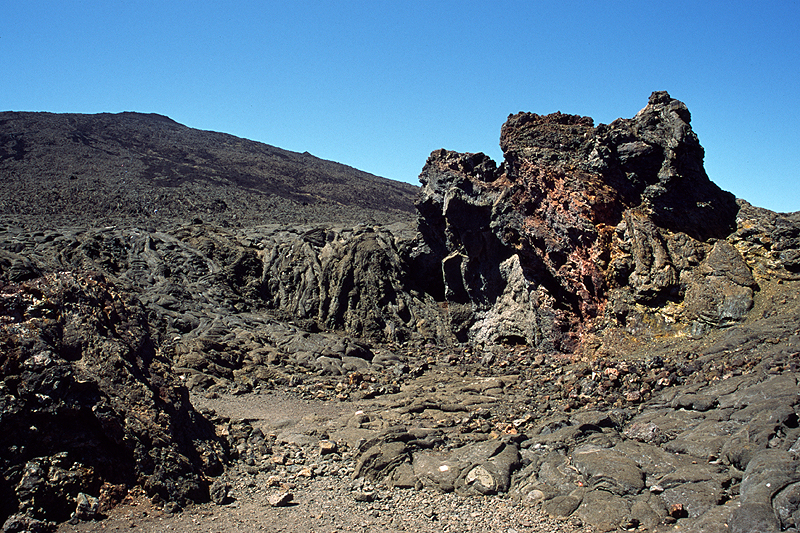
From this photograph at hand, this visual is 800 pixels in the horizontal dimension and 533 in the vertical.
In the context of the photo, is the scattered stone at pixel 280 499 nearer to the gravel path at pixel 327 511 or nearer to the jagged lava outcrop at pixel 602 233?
the gravel path at pixel 327 511

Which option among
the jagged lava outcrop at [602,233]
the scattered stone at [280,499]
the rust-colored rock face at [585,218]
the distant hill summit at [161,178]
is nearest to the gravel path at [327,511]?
the scattered stone at [280,499]

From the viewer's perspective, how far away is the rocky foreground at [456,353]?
17.8ft

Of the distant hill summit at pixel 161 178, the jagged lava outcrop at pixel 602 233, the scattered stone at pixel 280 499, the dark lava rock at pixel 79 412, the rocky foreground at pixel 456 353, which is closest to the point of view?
the dark lava rock at pixel 79 412

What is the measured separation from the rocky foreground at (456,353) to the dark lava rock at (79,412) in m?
0.02

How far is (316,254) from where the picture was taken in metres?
18.5

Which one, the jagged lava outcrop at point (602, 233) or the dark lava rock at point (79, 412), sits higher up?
the jagged lava outcrop at point (602, 233)

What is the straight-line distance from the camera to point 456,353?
14.7 m

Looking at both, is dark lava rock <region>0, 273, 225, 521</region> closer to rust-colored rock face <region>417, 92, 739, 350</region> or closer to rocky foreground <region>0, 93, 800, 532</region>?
rocky foreground <region>0, 93, 800, 532</region>

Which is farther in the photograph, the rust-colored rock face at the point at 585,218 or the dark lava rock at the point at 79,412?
the rust-colored rock face at the point at 585,218

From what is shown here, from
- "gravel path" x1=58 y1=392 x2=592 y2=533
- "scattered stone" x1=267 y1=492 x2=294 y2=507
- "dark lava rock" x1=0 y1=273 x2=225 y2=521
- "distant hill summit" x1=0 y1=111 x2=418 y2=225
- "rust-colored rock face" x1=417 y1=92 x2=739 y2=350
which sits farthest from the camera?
"distant hill summit" x1=0 y1=111 x2=418 y2=225

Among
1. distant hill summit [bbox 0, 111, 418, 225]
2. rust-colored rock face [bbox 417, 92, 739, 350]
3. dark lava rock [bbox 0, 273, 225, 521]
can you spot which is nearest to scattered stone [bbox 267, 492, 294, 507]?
dark lava rock [bbox 0, 273, 225, 521]

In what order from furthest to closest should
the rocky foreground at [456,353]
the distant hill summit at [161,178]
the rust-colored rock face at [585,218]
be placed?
the distant hill summit at [161,178] < the rust-colored rock face at [585,218] < the rocky foreground at [456,353]

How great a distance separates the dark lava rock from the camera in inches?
193

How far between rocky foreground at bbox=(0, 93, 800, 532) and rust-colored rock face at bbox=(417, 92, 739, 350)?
57mm
